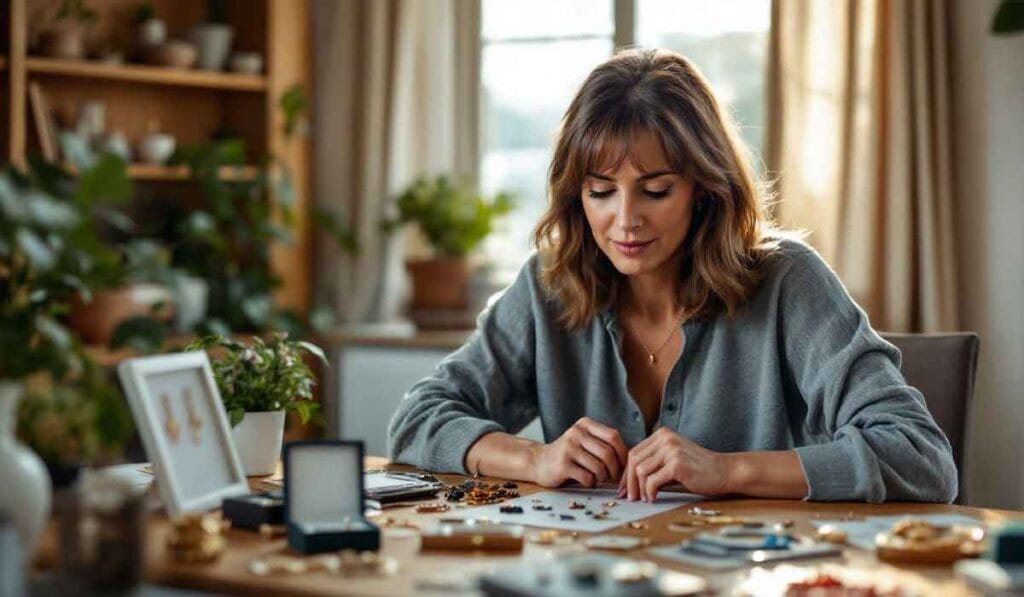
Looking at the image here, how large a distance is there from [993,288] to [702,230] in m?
1.62

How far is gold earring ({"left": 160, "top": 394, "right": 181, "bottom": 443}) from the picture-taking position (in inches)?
73.5

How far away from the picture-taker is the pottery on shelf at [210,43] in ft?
15.4

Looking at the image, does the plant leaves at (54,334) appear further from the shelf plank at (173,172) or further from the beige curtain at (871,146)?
the shelf plank at (173,172)

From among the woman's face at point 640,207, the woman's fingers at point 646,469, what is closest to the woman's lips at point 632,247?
the woman's face at point 640,207

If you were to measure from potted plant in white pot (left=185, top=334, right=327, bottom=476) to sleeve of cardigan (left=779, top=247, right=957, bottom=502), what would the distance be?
79cm

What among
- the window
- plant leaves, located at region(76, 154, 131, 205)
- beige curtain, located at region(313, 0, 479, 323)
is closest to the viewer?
plant leaves, located at region(76, 154, 131, 205)

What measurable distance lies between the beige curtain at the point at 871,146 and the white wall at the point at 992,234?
6 cm

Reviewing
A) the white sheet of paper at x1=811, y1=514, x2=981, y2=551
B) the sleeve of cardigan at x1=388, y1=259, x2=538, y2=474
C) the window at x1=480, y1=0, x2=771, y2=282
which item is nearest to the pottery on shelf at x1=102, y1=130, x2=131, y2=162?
the window at x1=480, y1=0, x2=771, y2=282

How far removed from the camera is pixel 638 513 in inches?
77.0

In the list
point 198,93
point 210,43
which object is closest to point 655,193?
point 210,43

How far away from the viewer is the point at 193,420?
192 cm

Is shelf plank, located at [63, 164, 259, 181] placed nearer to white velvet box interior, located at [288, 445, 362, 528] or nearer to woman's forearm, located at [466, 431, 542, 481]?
woman's forearm, located at [466, 431, 542, 481]

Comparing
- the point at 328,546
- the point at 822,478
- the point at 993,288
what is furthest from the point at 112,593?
the point at 993,288

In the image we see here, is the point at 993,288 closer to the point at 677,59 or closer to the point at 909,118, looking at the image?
the point at 909,118
